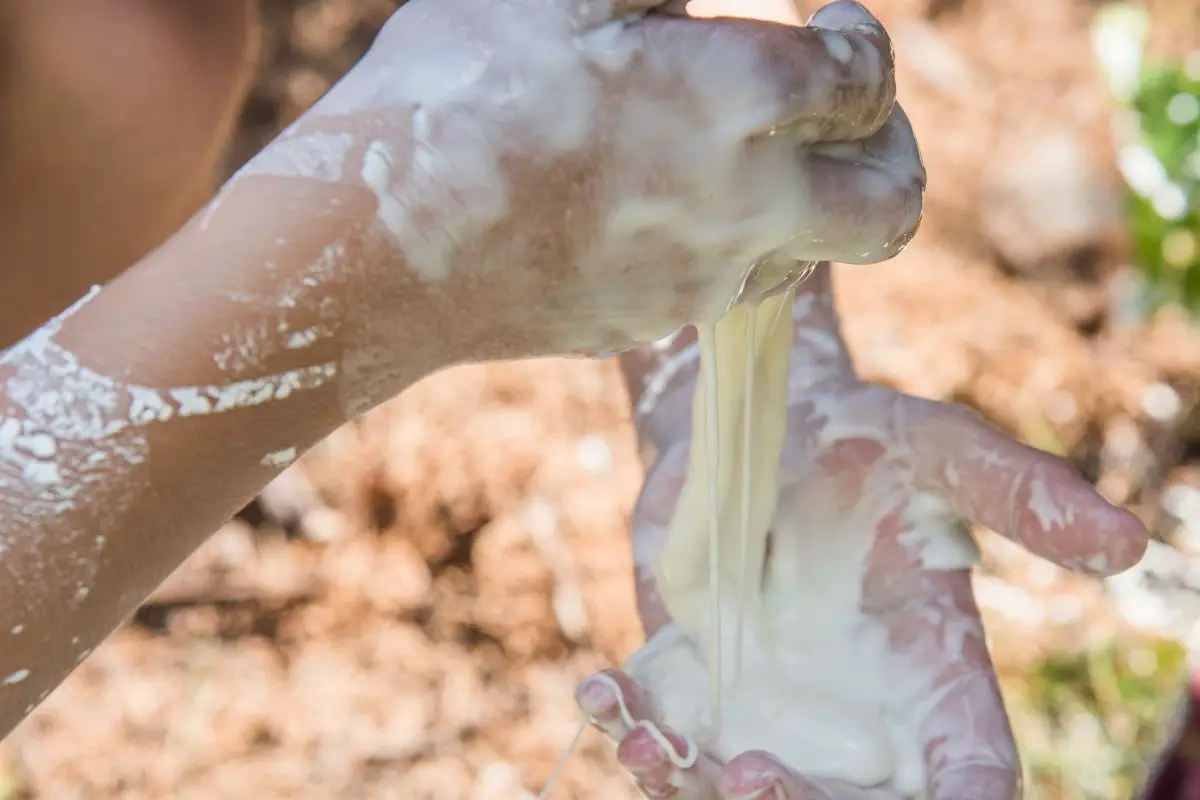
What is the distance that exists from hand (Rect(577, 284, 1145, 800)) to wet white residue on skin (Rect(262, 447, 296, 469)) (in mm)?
271

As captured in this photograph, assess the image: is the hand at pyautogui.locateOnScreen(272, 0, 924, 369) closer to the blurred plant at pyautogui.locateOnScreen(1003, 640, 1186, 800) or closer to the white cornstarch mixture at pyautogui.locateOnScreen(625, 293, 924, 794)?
the white cornstarch mixture at pyautogui.locateOnScreen(625, 293, 924, 794)

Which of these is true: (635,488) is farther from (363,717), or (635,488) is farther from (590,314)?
(590,314)

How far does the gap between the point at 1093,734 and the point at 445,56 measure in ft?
4.53

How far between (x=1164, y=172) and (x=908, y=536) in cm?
129

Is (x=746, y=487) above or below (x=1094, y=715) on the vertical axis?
above

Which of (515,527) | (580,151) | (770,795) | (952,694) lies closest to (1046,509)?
(952,694)

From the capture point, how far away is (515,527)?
1.54 m

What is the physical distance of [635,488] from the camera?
1.57 metres

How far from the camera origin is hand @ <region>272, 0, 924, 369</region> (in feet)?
1.48

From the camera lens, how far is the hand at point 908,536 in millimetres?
650

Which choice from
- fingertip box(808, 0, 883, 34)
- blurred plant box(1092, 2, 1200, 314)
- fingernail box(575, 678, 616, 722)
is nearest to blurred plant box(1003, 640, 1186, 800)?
blurred plant box(1092, 2, 1200, 314)

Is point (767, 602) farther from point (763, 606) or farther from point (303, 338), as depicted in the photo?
point (303, 338)

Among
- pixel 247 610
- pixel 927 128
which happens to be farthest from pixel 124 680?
pixel 927 128

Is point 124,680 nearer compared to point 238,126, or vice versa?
point 124,680
